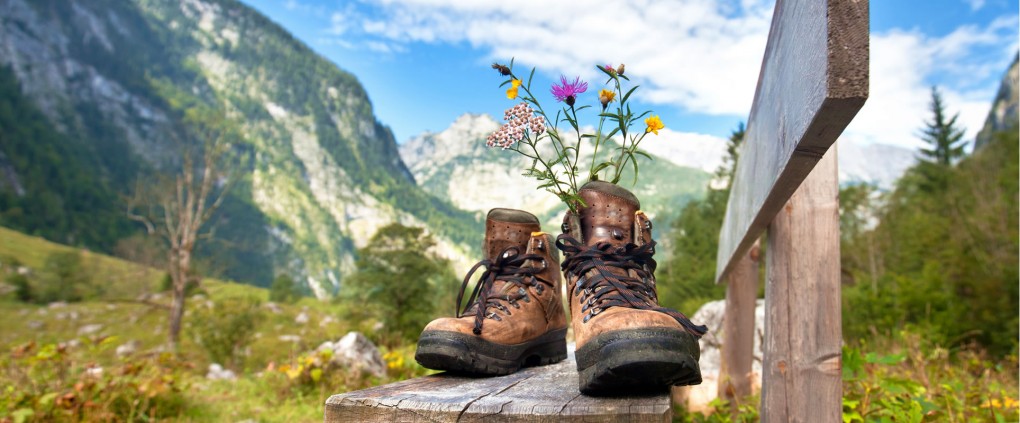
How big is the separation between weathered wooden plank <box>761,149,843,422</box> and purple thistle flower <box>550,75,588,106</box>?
3.14 ft

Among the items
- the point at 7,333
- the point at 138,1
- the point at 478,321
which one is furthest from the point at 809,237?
the point at 138,1

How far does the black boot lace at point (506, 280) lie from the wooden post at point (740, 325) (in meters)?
2.60

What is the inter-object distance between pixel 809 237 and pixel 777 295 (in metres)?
0.25

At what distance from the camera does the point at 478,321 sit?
1.76 meters

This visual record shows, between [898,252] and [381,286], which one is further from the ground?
[898,252]

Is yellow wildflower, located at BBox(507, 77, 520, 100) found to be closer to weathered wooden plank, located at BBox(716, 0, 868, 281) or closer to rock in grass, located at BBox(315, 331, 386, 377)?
weathered wooden plank, located at BBox(716, 0, 868, 281)

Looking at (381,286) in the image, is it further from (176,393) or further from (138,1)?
(138,1)

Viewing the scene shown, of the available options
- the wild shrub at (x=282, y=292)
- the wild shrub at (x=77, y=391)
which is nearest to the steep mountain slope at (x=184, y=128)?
the wild shrub at (x=282, y=292)

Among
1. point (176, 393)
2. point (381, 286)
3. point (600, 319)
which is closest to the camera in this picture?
point (600, 319)

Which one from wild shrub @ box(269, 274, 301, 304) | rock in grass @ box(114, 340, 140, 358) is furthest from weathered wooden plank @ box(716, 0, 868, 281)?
wild shrub @ box(269, 274, 301, 304)

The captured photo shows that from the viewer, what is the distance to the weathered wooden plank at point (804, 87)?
959 millimetres

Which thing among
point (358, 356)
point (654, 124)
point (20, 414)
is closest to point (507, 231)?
point (654, 124)

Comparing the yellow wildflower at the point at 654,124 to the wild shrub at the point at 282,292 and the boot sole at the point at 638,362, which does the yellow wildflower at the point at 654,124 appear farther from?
the wild shrub at the point at 282,292

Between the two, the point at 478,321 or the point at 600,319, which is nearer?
the point at 600,319
